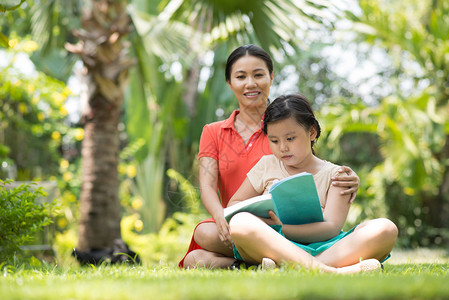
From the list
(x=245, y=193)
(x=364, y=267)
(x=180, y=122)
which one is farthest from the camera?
(x=180, y=122)

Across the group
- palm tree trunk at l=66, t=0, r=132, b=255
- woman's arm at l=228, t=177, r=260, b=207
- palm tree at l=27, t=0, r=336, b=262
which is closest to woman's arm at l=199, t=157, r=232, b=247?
woman's arm at l=228, t=177, r=260, b=207

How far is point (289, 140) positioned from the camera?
2.78m

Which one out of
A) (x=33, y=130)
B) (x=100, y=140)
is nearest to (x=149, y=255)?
(x=100, y=140)

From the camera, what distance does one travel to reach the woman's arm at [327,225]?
267 centimetres

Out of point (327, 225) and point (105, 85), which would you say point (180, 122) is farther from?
point (327, 225)

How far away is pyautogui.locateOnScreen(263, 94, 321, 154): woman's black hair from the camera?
9.12 feet

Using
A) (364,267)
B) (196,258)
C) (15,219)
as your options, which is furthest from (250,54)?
(15,219)

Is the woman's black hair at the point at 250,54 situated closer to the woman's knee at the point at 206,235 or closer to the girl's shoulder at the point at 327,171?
the girl's shoulder at the point at 327,171

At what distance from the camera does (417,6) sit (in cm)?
1352

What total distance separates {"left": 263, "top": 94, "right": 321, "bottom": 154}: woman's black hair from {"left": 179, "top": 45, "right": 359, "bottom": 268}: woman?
0.36m

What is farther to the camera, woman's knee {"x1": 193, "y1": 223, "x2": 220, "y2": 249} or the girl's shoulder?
woman's knee {"x1": 193, "y1": 223, "x2": 220, "y2": 249}

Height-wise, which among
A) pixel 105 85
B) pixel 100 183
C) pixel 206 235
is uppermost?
pixel 105 85

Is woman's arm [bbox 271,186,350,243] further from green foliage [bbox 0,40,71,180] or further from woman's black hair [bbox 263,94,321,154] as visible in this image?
green foliage [bbox 0,40,71,180]

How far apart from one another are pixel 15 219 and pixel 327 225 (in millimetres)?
1900
